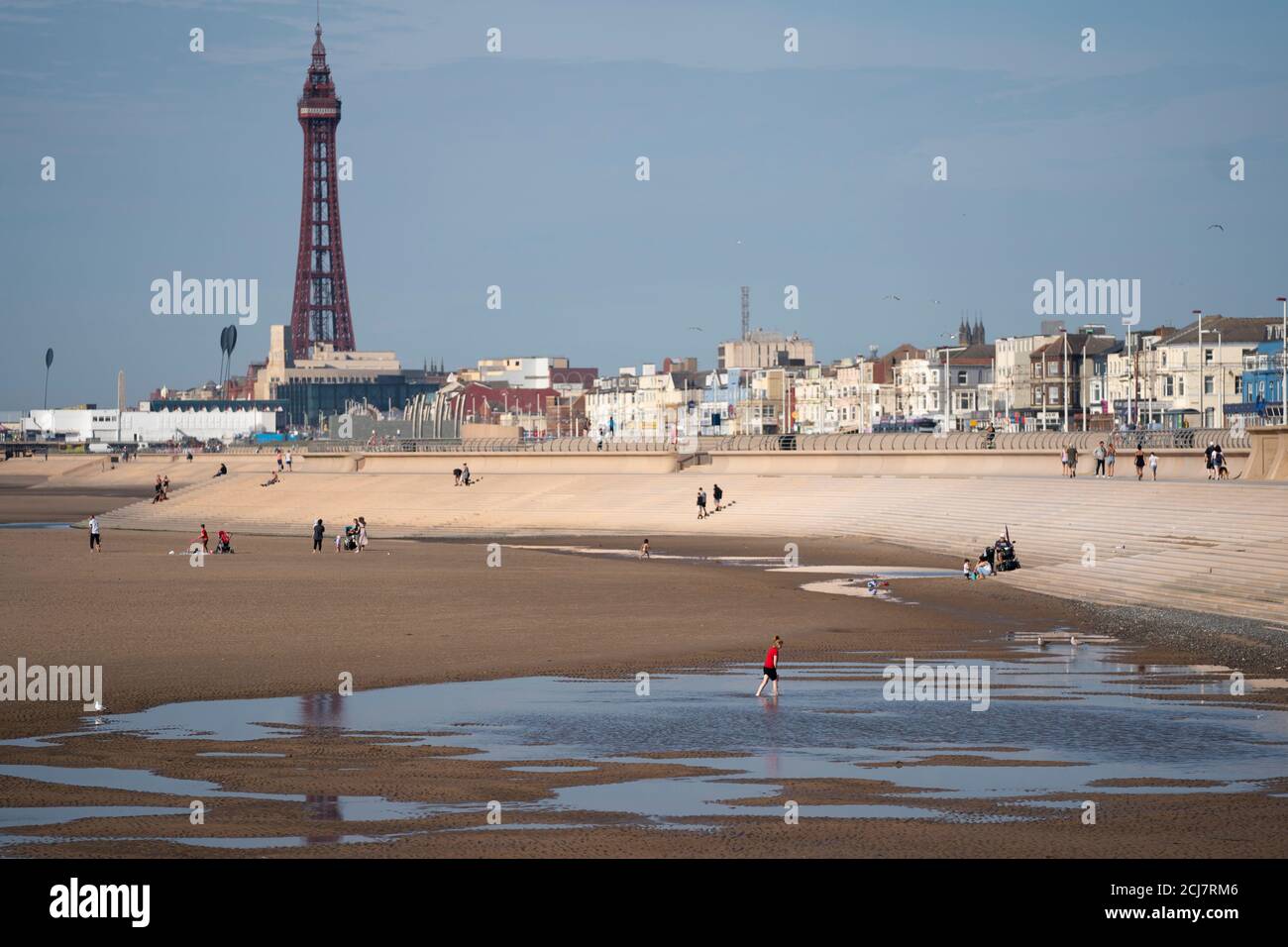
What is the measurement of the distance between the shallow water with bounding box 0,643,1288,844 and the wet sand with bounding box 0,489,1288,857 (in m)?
0.31

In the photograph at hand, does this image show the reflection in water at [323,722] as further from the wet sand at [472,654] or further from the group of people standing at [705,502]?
the group of people standing at [705,502]

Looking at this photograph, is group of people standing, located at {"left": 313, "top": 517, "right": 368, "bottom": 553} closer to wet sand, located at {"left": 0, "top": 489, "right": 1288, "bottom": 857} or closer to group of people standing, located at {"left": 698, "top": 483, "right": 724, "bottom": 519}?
wet sand, located at {"left": 0, "top": 489, "right": 1288, "bottom": 857}

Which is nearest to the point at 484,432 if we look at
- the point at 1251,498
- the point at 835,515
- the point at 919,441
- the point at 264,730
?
the point at 919,441

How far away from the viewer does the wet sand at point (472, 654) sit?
13.6 m

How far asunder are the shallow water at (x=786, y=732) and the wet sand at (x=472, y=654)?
1.01ft

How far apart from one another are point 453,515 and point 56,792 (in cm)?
5172

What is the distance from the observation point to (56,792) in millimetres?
15281

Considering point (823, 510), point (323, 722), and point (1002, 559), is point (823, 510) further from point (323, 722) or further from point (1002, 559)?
point (323, 722)

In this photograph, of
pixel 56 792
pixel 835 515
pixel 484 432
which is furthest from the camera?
pixel 484 432

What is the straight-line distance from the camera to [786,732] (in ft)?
60.6

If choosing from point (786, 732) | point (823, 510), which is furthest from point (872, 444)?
point (786, 732)

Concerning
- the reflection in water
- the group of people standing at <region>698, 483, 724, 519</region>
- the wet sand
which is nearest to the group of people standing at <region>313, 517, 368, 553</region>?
the wet sand

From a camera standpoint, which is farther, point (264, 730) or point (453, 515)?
point (453, 515)
